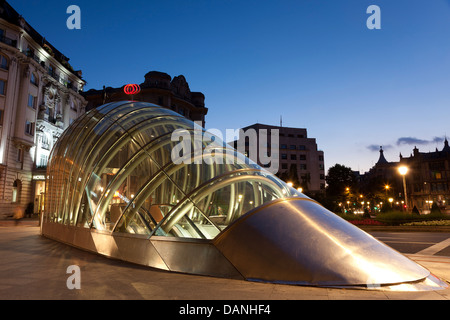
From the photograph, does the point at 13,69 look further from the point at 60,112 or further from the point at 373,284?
the point at 373,284

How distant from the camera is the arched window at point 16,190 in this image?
38.0 m

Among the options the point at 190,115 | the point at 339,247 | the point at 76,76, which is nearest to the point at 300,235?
the point at 339,247

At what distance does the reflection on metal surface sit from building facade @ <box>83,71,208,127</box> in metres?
45.7

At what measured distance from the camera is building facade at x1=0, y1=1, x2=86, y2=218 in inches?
1432

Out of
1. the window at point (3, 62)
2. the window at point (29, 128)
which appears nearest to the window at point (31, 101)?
the window at point (29, 128)

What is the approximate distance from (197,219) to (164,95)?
178ft

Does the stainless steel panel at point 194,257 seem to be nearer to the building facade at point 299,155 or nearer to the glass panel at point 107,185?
the glass panel at point 107,185

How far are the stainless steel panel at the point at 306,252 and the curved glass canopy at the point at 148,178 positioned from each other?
30.2 inches

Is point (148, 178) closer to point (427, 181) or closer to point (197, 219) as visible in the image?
point (197, 219)

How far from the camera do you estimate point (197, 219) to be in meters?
9.10

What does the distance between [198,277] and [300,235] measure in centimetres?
221

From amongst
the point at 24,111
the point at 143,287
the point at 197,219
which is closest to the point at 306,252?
the point at 143,287

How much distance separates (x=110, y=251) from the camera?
8289 mm
